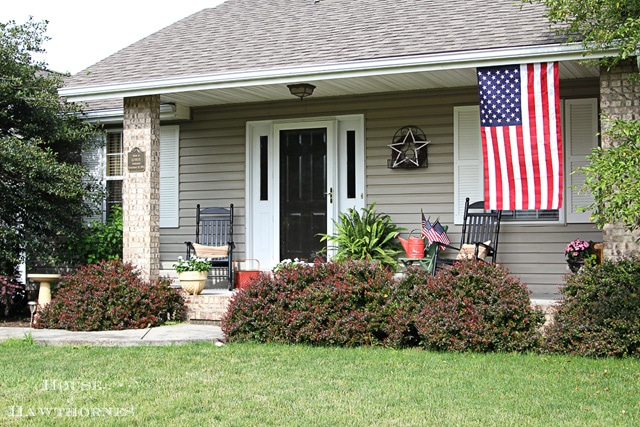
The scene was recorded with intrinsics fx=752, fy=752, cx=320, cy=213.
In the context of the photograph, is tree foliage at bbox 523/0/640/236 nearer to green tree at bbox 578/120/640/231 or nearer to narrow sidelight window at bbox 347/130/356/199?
green tree at bbox 578/120/640/231

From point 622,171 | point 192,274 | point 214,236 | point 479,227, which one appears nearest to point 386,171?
point 479,227

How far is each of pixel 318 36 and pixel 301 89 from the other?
0.82 meters

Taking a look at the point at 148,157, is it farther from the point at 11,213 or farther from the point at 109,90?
the point at 11,213

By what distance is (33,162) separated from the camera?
30.7 feet

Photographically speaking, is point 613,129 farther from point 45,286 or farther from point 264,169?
point 45,286

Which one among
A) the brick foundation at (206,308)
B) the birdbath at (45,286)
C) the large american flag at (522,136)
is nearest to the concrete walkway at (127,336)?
the brick foundation at (206,308)

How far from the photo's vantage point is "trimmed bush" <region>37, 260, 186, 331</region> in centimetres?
836

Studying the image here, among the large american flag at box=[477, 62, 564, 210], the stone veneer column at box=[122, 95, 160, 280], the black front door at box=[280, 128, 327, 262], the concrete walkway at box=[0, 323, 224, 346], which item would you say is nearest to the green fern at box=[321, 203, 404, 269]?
the black front door at box=[280, 128, 327, 262]

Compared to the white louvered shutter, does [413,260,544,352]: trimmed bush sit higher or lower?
lower

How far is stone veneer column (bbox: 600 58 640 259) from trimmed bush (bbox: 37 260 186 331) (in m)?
4.87

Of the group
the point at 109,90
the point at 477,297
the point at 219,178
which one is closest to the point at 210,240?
the point at 219,178

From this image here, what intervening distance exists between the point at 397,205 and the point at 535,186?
2.39 m

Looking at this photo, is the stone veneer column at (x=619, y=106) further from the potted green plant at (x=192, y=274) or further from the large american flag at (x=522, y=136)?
the potted green plant at (x=192, y=274)

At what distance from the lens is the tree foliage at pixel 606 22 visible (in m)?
6.14
